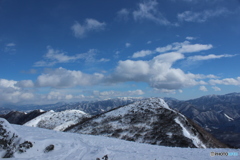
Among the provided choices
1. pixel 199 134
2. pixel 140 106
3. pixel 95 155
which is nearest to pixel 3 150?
pixel 95 155

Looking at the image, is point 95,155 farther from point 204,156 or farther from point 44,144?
point 204,156

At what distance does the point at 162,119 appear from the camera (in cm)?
3850

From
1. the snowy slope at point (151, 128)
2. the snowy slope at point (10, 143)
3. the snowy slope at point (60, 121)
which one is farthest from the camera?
the snowy slope at point (60, 121)

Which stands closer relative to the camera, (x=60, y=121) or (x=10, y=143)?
(x=10, y=143)

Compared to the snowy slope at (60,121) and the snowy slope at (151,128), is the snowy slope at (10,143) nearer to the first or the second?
the snowy slope at (151,128)

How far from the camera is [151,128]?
34281 millimetres

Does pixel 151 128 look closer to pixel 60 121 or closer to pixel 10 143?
pixel 10 143

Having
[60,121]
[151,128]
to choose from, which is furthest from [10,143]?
[60,121]

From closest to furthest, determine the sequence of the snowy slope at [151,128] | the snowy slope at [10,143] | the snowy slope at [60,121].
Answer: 1. the snowy slope at [10,143]
2. the snowy slope at [151,128]
3. the snowy slope at [60,121]

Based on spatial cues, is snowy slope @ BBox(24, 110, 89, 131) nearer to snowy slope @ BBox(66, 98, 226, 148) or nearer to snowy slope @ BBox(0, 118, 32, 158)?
snowy slope @ BBox(66, 98, 226, 148)

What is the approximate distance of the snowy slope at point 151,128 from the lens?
29234mm

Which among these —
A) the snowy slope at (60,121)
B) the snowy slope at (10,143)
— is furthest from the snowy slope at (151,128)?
the snowy slope at (10,143)

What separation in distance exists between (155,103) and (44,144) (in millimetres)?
40324

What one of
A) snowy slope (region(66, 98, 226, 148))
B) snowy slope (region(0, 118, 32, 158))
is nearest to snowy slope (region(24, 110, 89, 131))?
snowy slope (region(66, 98, 226, 148))
